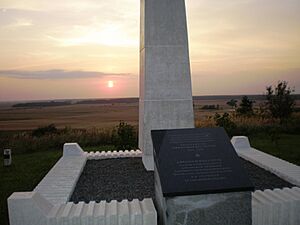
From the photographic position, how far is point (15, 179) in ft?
27.7

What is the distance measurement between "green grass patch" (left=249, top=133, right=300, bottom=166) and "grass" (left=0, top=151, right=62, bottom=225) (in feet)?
24.8

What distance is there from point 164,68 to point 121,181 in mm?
2825

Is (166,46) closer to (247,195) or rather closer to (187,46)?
(187,46)

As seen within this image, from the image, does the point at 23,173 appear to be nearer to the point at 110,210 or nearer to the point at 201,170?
the point at 110,210

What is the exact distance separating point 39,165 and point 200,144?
7.35 meters

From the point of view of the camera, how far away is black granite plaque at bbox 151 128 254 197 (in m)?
3.90

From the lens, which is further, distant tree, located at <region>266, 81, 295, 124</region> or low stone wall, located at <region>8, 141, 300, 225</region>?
distant tree, located at <region>266, 81, 295, 124</region>

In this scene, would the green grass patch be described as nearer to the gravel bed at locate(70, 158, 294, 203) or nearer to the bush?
the gravel bed at locate(70, 158, 294, 203)

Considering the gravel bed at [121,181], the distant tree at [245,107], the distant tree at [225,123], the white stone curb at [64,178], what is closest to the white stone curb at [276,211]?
the gravel bed at [121,181]

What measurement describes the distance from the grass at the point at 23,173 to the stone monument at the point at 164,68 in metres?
3.13

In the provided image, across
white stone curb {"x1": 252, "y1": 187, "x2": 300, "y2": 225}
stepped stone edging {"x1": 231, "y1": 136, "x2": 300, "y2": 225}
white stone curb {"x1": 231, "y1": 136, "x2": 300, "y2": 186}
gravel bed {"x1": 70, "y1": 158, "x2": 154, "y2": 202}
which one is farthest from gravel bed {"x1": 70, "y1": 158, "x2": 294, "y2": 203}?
white stone curb {"x1": 252, "y1": 187, "x2": 300, "y2": 225}

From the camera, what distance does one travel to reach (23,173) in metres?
9.16

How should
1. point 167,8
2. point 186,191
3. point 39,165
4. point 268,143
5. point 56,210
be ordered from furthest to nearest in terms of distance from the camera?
point 268,143, point 39,165, point 167,8, point 56,210, point 186,191

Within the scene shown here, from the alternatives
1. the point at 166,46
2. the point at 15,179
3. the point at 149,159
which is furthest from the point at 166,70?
the point at 15,179
